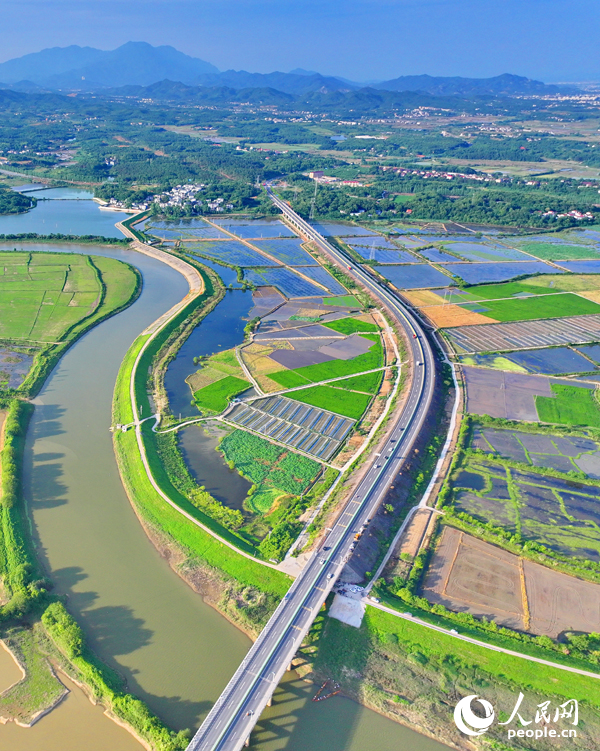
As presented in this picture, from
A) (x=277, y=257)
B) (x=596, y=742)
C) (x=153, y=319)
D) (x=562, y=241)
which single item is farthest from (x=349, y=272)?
(x=596, y=742)

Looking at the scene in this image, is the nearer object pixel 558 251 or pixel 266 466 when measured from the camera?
pixel 266 466

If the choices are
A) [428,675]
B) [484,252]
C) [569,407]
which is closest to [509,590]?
[428,675]

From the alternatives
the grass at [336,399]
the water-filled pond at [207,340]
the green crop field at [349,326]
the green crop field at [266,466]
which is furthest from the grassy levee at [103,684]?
the green crop field at [349,326]

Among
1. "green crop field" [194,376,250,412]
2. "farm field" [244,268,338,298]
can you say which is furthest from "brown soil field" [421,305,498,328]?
"green crop field" [194,376,250,412]

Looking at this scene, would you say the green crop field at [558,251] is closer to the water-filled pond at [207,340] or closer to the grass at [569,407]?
the grass at [569,407]

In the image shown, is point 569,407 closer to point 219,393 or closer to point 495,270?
point 219,393

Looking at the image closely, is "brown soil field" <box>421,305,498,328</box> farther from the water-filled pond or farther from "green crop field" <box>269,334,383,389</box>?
the water-filled pond
